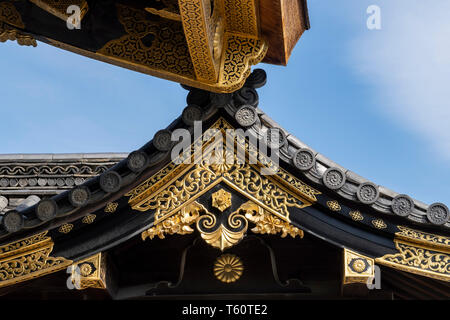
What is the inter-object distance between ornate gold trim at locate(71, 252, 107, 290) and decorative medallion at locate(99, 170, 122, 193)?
0.49 m

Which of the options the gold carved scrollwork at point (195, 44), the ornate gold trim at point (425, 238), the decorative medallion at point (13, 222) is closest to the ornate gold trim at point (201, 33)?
the gold carved scrollwork at point (195, 44)

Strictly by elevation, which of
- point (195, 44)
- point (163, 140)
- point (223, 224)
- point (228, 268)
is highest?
point (195, 44)

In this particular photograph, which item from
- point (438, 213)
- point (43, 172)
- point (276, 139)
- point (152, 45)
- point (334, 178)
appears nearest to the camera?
point (438, 213)

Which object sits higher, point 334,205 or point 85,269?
point 334,205

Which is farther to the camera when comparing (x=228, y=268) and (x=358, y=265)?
Result: (x=228, y=268)

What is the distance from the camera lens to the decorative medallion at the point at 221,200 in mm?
5832

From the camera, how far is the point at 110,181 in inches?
228

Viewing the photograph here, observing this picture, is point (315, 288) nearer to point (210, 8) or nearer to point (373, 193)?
point (373, 193)

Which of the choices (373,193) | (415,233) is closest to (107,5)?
(373,193)

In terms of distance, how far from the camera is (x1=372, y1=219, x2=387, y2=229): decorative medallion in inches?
227

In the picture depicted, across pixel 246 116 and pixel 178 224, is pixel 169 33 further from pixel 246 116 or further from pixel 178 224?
pixel 178 224

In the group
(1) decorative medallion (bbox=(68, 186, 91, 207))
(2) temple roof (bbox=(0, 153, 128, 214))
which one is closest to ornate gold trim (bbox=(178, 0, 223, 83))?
(1) decorative medallion (bbox=(68, 186, 91, 207))

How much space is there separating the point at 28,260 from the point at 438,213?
3.04m

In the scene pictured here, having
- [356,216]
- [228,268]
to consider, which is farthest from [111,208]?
[356,216]
